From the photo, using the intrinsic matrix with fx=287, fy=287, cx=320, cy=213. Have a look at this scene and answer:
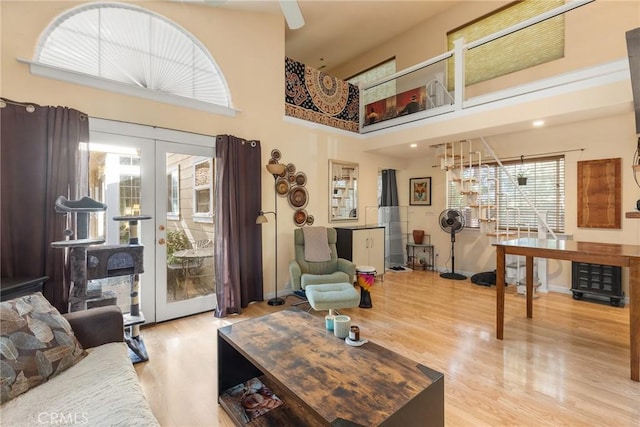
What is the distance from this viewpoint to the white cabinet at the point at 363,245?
4727 mm

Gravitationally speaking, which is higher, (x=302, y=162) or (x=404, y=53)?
(x=404, y=53)

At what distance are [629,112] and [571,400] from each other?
12.1 feet

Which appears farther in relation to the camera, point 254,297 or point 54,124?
point 254,297

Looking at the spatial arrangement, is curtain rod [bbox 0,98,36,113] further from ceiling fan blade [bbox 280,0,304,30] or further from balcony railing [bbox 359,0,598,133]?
balcony railing [bbox 359,0,598,133]

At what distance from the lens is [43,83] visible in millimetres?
2555

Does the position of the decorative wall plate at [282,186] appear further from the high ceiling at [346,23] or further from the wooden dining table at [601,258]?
the wooden dining table at [601,258]

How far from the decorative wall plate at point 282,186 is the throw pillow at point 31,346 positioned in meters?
2.83

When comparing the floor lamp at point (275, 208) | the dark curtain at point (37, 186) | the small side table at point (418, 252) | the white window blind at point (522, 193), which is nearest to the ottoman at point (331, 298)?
the floor lamp at point (275, 208)

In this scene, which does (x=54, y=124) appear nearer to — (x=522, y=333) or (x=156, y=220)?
(x=156, y=220)

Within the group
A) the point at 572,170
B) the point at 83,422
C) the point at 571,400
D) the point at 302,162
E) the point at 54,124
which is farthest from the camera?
the point at 302,162

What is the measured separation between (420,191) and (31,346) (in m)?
6.04

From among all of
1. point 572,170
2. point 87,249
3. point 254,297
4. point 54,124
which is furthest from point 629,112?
point 54,124

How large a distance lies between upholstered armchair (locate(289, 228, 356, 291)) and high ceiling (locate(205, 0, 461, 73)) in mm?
3227

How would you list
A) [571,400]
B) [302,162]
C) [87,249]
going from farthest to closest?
[302,162] < [87,249] < [571,400]
